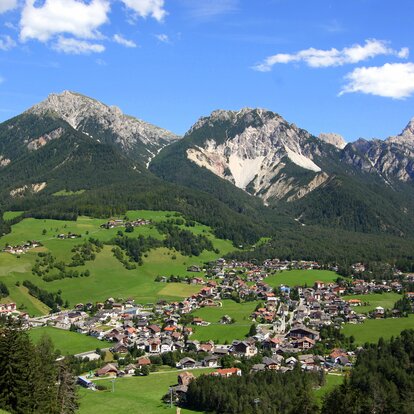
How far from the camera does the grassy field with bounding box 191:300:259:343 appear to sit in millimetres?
110681

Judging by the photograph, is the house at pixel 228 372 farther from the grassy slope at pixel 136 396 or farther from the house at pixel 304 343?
the house at pixel 304 343

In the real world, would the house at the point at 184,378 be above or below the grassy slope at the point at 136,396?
above

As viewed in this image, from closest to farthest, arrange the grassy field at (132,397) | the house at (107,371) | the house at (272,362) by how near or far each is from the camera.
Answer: the grassy field at (132,397)
the house at (107,371)
the house at (272,362)

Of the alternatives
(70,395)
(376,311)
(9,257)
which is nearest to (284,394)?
(70,395)

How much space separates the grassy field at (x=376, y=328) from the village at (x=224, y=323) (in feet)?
14.0

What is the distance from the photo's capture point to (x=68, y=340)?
109250mm

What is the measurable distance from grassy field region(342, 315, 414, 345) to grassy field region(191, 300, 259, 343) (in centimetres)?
2035

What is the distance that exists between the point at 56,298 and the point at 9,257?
2482 cm

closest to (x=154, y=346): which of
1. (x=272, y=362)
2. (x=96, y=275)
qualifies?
(x=272, y=362)

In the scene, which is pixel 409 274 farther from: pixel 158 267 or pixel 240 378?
pixel 240 378

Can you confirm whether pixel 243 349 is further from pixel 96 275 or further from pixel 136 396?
pixel 96 275

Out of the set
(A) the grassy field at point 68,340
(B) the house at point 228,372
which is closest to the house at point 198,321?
(A) the grassy field at point 68,340

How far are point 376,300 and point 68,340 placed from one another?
7522 centimetres

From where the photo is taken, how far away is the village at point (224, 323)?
91938 mm
